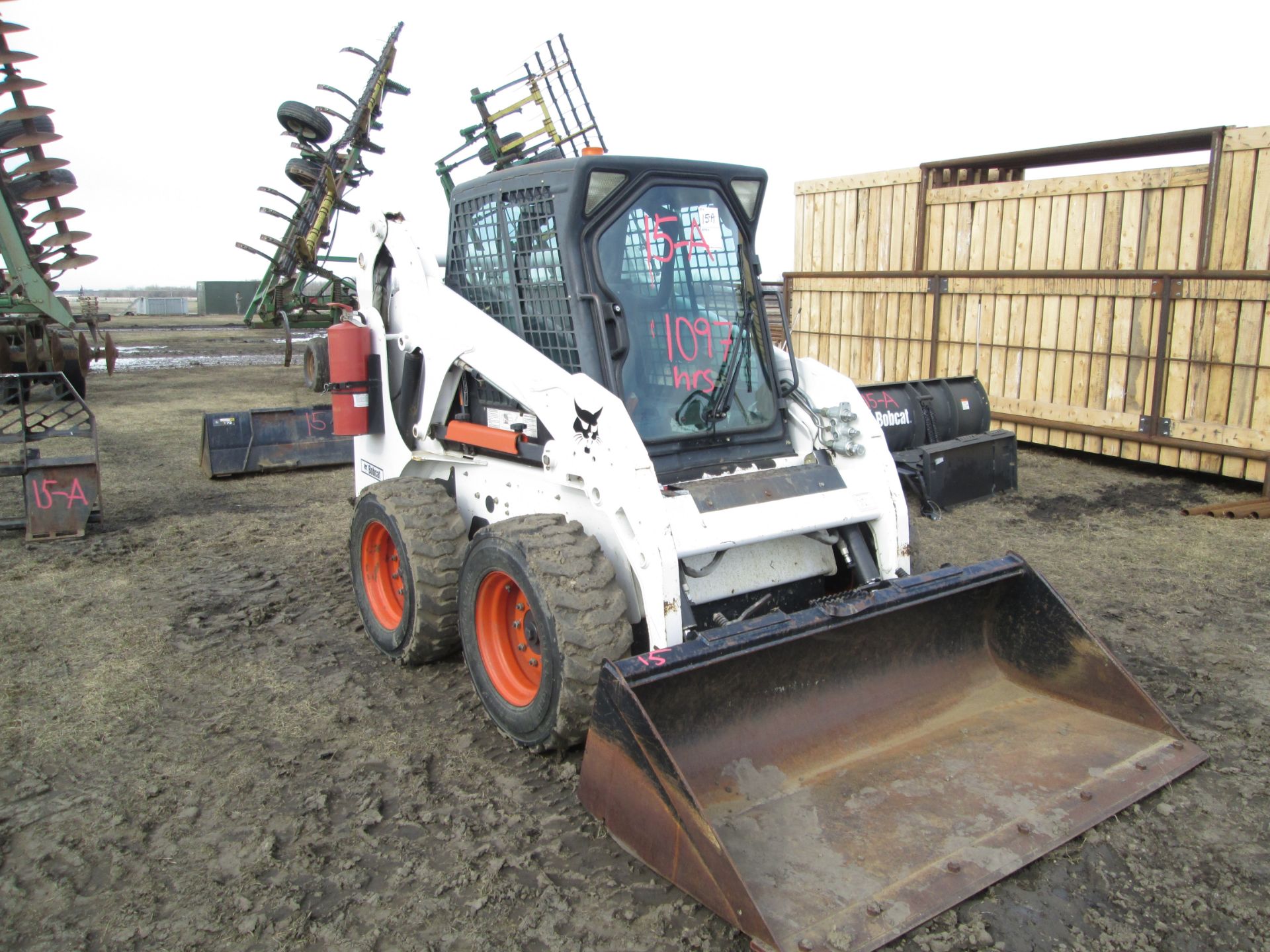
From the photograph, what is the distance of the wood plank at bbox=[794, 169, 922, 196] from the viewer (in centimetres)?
1094

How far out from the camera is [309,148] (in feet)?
52.2

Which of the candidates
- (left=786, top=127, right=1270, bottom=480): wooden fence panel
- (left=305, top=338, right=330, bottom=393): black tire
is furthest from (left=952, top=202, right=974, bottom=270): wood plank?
(left=305, top=338, right=330, bottom=393): black tire

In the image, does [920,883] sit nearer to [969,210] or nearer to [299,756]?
[299,756]

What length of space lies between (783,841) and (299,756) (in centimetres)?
201

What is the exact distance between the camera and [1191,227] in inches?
341

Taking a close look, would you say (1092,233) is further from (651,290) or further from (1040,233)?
(651,290)

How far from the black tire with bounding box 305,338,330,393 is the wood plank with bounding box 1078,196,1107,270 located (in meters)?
10.6

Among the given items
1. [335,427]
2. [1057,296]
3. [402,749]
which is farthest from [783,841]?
[1057,296]

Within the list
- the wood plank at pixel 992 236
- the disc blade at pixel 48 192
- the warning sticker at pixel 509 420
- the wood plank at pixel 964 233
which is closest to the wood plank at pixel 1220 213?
the wood plank at pixel 992 236

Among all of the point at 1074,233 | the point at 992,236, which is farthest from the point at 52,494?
the point at 1074,233

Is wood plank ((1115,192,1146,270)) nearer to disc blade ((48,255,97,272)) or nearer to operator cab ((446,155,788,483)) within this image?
operator cab ((446,155,788,483))

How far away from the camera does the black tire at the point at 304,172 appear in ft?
52.2

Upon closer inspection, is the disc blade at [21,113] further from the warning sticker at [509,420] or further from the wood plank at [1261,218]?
the wood plank at [1261,218]

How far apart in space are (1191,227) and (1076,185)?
49.4 inches
